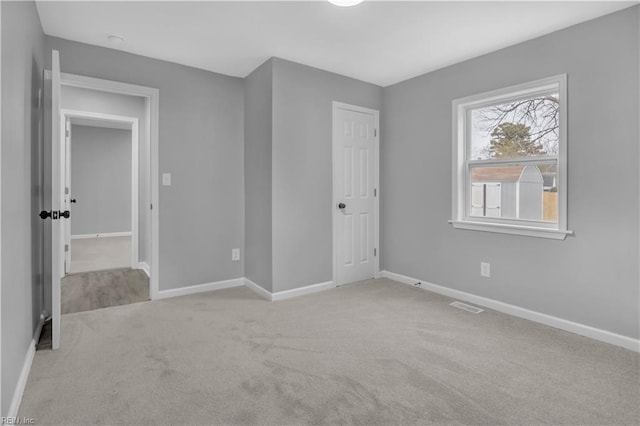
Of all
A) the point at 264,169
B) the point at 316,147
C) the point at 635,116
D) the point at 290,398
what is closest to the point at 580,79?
the point at 635,116

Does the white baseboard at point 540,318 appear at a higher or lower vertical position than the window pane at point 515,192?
lower

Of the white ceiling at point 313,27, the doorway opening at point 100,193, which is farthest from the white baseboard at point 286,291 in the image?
the doorway opening at point 100,193

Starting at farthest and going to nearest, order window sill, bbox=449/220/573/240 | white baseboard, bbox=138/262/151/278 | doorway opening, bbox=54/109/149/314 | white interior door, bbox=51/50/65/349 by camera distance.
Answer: doorway opening, bbox=54/109/149/314, white baseboard, bbox=138/262/151/278, window sill, bbox=449/220/573/240, white interior door, bbox=51/50/65/349

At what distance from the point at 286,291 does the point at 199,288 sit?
96 cm

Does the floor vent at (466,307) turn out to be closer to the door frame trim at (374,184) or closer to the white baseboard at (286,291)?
the door frame trim at (374,184)

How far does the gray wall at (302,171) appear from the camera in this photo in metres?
3.57

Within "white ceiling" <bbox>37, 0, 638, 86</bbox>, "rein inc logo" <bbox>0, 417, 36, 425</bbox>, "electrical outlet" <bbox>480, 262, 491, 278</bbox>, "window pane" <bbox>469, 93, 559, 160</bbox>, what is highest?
"white ceiling" <bbox>37, 0, 638, 86</bbox>

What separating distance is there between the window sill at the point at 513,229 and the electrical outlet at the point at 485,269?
32 cm

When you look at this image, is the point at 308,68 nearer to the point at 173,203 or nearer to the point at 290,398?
the point at 173,203

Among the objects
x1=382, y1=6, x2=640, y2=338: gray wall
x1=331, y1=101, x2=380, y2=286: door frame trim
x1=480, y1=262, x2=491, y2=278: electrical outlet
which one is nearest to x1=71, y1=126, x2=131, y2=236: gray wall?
x1=331, y1=101, x2=380, y2=286: door frame trim

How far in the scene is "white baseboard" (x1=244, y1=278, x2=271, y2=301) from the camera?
3603 mm

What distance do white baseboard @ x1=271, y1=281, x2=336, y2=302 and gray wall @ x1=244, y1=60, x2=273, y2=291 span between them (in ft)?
0.40

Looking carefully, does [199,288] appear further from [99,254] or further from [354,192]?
[99,254]

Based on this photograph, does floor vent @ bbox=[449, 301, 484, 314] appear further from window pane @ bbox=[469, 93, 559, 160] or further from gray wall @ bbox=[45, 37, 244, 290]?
gray wall @ bbox=[45, 37, 244, 290]
